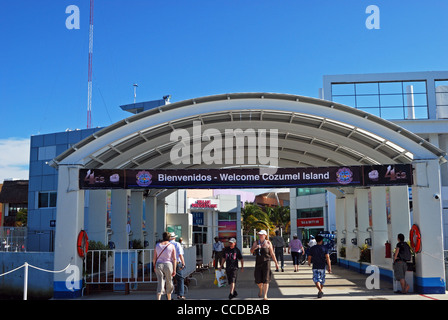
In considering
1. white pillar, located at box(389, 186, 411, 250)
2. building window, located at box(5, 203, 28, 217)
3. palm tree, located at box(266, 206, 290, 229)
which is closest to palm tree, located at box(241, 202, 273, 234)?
palm tree, located at box(266, 206, 290, 229)

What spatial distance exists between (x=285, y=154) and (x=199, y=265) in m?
6.43

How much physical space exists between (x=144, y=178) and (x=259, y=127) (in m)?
4.18

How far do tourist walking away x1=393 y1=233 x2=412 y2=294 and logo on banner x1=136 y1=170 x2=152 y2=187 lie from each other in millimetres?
7122

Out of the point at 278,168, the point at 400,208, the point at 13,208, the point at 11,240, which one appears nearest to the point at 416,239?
the point at 400,208

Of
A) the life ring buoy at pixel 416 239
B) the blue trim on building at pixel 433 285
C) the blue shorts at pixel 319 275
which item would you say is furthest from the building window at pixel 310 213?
the blue shorts at pixel 319 275

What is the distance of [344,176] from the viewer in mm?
13500

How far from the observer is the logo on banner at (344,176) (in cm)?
1348

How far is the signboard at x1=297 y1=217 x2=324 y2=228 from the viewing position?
45.8 m

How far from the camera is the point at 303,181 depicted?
13.6 metres

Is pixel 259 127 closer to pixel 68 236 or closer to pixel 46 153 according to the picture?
pixel 68 236

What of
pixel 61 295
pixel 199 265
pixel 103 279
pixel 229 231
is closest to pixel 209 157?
pixel 199 265

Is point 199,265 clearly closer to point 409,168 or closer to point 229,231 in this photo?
point 409,168

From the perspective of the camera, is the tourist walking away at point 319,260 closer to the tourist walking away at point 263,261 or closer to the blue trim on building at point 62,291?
the tourist walking away at point 263,261

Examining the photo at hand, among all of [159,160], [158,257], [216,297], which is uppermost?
[159,160]
